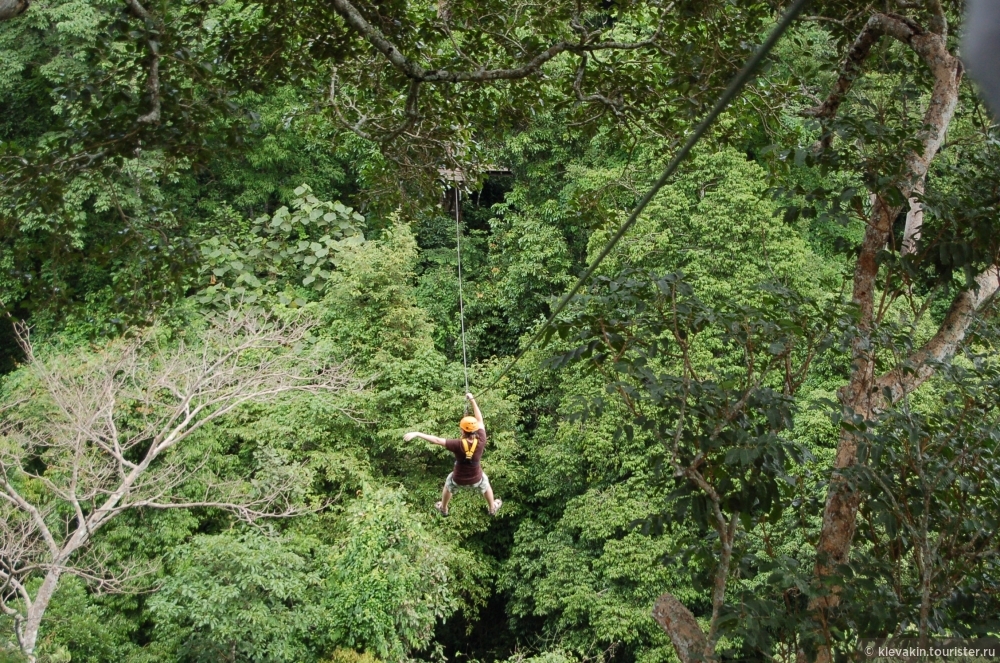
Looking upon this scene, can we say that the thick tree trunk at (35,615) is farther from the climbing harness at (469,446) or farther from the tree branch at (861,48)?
the tree branch at (861,48)

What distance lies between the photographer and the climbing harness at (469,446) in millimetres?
4906

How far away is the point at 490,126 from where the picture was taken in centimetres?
365

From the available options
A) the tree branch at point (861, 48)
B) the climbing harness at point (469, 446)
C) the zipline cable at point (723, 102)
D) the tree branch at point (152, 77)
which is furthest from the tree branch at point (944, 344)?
the climbing harness at point (469, 446)

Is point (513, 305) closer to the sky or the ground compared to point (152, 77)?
closer to the ground

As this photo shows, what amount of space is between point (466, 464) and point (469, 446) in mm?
222

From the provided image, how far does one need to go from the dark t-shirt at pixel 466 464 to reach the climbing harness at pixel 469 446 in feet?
0.08

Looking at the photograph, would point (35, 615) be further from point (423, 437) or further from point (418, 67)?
point (418, 67)

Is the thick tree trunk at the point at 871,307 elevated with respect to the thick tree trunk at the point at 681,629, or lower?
elevated

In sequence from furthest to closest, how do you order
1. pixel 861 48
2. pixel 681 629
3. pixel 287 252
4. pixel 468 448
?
pixel 287 252
pixel 468 448
pixel 861 48
pixel 681 629

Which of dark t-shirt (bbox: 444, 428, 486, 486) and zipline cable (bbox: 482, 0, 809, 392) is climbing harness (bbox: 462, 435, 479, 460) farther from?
zipline cable (bbox: 482, 0, 809, 392)

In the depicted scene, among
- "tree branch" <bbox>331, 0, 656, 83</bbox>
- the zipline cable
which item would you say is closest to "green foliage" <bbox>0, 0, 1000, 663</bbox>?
"tree branch" <bbox>331, 0, 656, 83</bbox>

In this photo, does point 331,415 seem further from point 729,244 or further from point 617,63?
point 617,63

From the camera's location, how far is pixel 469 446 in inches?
194

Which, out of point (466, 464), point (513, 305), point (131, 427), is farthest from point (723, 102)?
point (513, 305)
